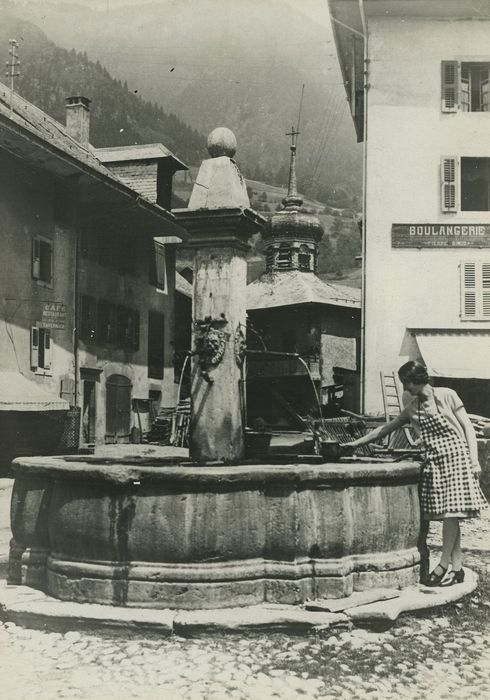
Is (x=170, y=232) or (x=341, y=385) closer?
(x=170, y=232)

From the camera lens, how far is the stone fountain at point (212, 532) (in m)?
5.36

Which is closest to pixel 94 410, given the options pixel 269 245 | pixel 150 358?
pixel 150 358

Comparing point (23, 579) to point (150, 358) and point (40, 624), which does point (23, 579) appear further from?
point (150, 358)

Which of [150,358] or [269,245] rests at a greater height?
[269,245]

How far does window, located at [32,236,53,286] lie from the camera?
21000 millimetres

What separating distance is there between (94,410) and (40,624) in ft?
63.9

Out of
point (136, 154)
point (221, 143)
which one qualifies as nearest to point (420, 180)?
point (136, 154)

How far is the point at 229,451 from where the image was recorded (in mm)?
6895

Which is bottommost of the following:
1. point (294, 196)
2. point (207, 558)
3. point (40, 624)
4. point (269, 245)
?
point (40, 624)

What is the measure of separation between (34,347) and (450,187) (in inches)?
457

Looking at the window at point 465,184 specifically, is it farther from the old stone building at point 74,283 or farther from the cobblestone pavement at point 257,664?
the cobblestone pavement at point 257,664

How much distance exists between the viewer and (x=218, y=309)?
6.97m

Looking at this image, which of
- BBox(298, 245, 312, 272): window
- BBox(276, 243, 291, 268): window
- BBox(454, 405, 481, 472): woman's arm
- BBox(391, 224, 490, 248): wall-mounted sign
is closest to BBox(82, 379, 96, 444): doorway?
BBox(391, 224, 490, 248): wall-mounted sign

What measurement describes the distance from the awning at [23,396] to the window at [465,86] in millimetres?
12723
